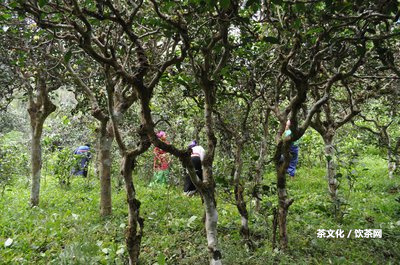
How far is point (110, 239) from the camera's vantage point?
474cm

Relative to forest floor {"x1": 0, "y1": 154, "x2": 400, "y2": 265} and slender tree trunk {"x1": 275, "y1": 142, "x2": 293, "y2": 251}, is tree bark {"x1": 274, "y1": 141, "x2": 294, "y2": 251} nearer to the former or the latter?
slender tree trunk {"x1": 275, "y1": 142, "x2": 293, "y2": 251}

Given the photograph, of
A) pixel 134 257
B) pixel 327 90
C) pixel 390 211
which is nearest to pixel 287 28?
pixel 327 90

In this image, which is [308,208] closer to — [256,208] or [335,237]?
[256,208]

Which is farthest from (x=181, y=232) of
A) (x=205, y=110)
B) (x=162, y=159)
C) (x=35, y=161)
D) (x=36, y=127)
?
(x=36, y=127)

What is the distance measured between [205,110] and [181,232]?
224cm

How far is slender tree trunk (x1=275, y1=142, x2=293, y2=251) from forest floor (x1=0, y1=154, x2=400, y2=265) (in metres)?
0.15

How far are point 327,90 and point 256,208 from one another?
299 cm

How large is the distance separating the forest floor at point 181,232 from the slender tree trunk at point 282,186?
147 mm

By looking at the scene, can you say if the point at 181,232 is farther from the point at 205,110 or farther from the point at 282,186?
the point at 205,110

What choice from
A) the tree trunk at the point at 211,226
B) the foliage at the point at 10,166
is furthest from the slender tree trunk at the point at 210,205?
the foliage at the point at 10,166

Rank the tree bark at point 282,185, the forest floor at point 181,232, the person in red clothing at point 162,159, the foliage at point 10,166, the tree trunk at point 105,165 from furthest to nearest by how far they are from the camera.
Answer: the foliage at point 10,166 → the person in red clothing at point 162,159 → the tree trunk at point 105,165 → the forest floor at point 181,232 → the tree bark at point 282,185

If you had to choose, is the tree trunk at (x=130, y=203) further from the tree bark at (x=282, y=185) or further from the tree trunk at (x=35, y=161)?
the tree trunk at (x=35, y=161)

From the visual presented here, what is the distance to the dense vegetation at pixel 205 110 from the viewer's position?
119 inches

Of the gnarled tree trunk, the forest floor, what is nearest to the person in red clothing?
the forest floor
